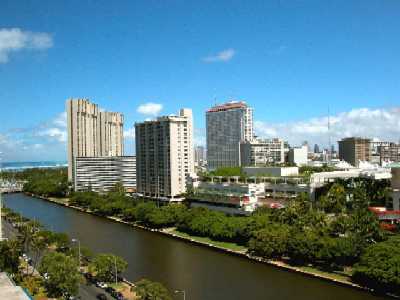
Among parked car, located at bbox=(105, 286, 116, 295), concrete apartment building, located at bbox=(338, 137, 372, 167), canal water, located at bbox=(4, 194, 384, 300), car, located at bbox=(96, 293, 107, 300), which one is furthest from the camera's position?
concrete apartment building, located at bbox=(338, 137, 372, 167)

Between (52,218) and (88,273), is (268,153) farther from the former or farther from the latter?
(88,273)

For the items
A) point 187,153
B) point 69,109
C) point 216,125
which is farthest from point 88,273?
point 216,125

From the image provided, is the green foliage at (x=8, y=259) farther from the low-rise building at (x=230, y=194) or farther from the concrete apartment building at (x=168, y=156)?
the concrete apartment building at (x=168, y=156)

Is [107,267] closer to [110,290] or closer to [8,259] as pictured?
→ [110,290]

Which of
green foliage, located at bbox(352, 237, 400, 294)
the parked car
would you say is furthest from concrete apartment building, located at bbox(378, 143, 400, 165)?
the parked car

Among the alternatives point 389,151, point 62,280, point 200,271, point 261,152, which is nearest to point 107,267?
point 62,280

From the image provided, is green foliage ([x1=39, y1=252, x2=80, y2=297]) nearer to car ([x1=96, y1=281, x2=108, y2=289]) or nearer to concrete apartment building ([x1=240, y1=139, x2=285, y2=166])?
car ([x1=96, y1=281, x2=108, y2=289])
